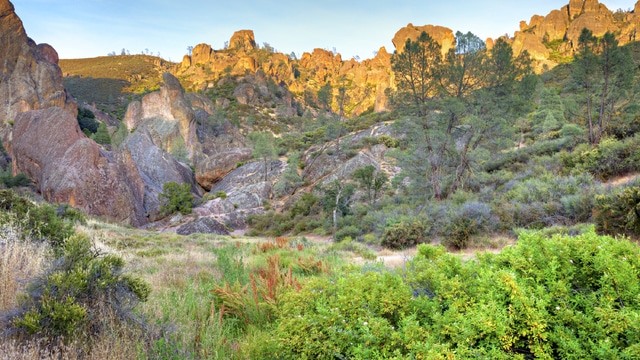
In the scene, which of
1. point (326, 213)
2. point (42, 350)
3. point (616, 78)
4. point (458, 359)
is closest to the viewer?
point (458, 359)

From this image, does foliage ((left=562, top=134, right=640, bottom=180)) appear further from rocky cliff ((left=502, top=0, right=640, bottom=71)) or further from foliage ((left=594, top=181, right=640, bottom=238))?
rocky cliff ((left=502, top=0, right=640, bottom=71))

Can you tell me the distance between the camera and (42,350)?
230 cm

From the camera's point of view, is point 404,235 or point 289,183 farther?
Result: point 289,183

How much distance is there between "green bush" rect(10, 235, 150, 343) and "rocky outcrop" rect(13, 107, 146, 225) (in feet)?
70.3

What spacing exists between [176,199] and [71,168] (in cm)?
736

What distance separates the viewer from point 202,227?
886 inches

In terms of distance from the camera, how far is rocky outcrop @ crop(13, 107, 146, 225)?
21125 millimetres

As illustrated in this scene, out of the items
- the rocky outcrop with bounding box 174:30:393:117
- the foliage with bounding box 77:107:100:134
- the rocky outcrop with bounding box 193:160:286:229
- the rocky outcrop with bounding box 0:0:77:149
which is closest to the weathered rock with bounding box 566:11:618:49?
the rocky outcrop with bounding box 174:30:393:117

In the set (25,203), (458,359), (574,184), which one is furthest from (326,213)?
(458,359)

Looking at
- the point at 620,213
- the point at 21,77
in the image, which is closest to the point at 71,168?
the point at 620,213

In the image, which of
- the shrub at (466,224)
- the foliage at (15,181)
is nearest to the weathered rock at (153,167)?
the foliage at (15,181)

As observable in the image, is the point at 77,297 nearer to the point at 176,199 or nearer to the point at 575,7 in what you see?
the point at 176,199

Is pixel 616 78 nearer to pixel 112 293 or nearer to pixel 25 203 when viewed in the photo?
pixel 112 293

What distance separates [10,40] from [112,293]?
66.3m
